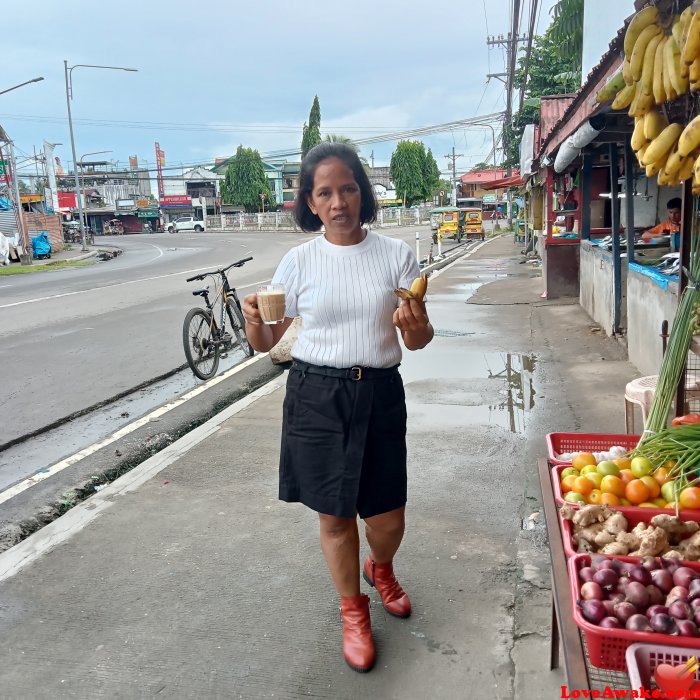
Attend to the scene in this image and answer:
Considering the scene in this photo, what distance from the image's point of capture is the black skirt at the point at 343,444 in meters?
2.46

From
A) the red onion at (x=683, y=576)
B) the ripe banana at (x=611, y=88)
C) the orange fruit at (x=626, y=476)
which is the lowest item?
the red onion at (x=683, y=576)

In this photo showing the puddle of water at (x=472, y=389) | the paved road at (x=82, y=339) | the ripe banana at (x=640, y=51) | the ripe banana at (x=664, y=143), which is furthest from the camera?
the paved road at (x=82, y=339)

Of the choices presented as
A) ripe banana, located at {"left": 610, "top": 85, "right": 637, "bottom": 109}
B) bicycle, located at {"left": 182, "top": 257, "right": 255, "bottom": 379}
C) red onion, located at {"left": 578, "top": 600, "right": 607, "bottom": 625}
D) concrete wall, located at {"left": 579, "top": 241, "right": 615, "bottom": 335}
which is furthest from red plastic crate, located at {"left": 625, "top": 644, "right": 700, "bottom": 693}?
concrete wall, located at {"left": 579, "top": 241, "right": 615, "bottom": 335}

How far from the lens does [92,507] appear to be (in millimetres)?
4035

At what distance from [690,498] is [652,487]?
0.15m

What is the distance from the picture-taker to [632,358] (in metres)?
6.91

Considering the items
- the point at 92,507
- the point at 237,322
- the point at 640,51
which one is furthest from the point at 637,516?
the point at 237,322

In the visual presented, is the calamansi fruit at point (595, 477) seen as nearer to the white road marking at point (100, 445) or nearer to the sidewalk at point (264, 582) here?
the sidewalk at point (264, 582)

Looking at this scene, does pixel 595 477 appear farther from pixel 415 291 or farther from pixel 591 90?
pixel 591 90

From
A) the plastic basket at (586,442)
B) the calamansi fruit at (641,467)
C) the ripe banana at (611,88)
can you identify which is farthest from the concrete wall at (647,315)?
the calamansi fruit at (641,467)

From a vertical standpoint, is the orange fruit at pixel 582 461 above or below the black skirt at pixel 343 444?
below

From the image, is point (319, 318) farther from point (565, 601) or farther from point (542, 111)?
point (542, 111)

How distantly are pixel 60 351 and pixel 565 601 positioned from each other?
Result: 8351 mm

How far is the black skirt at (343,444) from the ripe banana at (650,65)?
156cm
